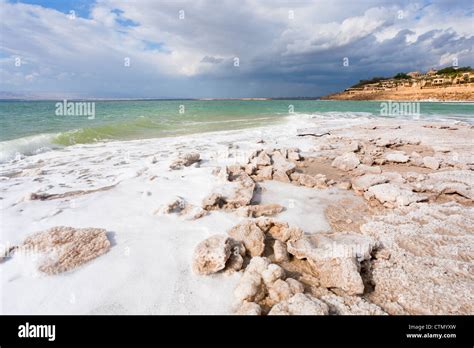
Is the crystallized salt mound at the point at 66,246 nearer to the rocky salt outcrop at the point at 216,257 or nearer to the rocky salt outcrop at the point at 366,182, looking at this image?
the rocky salt outcrop at the point at 216,257

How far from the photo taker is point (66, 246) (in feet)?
10.5

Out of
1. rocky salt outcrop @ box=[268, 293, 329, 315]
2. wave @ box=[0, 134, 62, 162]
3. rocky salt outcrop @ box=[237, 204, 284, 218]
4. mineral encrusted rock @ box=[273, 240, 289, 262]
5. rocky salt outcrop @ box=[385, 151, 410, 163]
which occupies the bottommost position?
rocky salt outcrop @ box=[268, 293, 329, 315]

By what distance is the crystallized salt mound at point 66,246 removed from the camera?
9.76ft

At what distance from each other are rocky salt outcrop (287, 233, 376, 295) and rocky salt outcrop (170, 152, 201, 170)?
4386 mm

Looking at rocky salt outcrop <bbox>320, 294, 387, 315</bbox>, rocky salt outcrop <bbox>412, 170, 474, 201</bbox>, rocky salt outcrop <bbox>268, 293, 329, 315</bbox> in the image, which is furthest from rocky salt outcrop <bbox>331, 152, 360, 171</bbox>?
rocky salt outcrop <bbox>268, 293, 329, 315</bbox>

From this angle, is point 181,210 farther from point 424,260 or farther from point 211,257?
point 424,260

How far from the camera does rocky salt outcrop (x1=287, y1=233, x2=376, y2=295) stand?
8.75 feet

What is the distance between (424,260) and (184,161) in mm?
5768

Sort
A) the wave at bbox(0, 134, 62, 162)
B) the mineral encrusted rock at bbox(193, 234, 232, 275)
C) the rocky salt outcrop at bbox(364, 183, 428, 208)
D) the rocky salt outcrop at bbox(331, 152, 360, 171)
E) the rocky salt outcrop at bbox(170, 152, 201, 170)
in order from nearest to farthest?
the mineral encrusted rock at bbox(193, 234, 232, 275)
the rocky salt outcrop at bbox(364, 183, 428, 208)
the rocky salt outcrop at bbox(170, 152, 201, 170)
the rocky salt outcrop at bbox(331, 152, 360, 171)
the wave at bbox(0, 134, 62, 162)

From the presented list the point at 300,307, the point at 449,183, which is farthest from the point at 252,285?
the point at 449,183
